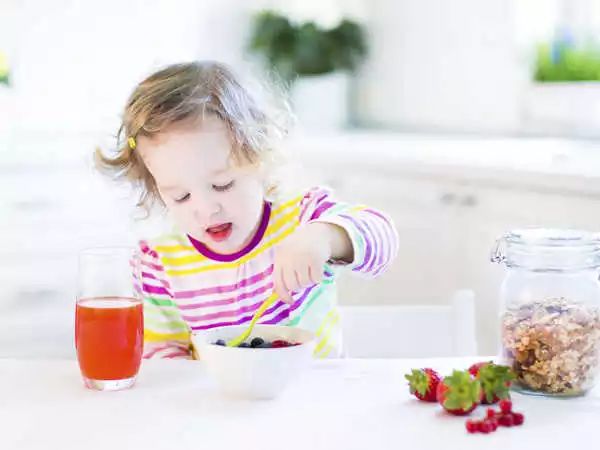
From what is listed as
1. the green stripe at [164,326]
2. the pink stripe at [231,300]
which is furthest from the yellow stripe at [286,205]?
the green stripe at [164,326]

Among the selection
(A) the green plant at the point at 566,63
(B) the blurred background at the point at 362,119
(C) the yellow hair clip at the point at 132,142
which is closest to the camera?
(C) the yellow hair clip at the point at 132,142

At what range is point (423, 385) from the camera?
41.3 inches

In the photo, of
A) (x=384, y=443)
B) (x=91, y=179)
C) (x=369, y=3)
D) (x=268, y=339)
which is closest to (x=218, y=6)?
(x=369, y=3)

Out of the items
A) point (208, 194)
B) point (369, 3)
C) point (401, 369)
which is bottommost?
point (401, 369)

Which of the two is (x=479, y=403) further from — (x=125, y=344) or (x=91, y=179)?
(x=91, y=179)

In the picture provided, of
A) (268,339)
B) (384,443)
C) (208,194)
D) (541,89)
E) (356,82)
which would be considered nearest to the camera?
(384,443)

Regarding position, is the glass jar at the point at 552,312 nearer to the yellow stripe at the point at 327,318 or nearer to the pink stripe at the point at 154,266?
the yellow stripe at the point at 327,318

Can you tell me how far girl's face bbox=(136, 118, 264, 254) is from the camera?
136cm

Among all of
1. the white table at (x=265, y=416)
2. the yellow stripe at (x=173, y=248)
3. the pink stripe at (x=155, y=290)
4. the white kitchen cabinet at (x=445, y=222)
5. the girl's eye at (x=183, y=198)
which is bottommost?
the white kitchen cabinet at (x=445, y=222)

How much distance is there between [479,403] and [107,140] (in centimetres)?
A: 255

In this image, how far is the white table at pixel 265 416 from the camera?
943 millimetres

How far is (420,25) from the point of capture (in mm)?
3361

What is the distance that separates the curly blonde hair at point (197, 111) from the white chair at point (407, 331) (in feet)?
1.03

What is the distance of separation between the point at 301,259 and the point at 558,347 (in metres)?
0.29
